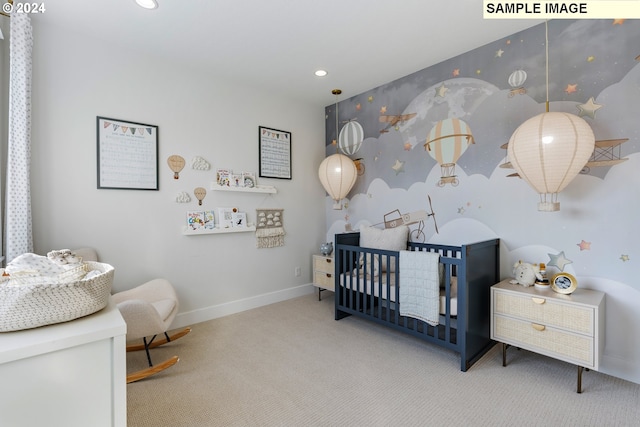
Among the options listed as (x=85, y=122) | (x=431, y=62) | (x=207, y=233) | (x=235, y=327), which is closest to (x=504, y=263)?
(x=431, y=62)

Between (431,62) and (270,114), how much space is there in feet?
5.92

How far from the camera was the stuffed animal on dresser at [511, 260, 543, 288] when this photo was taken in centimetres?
220

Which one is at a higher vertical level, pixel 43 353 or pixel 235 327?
pixel 43 353

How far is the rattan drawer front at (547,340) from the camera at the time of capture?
1.81 metres

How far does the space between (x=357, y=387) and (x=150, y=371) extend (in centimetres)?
138

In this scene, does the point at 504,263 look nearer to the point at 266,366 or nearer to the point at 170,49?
the point at 266,366

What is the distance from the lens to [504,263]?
2.50 metres

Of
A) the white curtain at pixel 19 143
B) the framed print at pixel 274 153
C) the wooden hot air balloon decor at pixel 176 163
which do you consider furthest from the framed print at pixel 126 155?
the framed print at pixel 274 153

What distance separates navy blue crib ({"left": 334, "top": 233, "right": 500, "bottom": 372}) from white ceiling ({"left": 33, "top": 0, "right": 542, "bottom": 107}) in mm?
1683

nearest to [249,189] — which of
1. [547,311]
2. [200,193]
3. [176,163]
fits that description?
[200,193]

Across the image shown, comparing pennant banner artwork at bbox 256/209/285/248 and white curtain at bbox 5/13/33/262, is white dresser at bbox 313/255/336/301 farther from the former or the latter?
white curtain at bbox 5/13/33/262

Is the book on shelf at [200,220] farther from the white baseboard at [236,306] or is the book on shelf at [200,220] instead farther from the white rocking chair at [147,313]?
the white baseboard at [236,306]

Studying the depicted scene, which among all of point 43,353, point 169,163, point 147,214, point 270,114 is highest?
point 270,114

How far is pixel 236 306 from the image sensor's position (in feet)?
10.7
